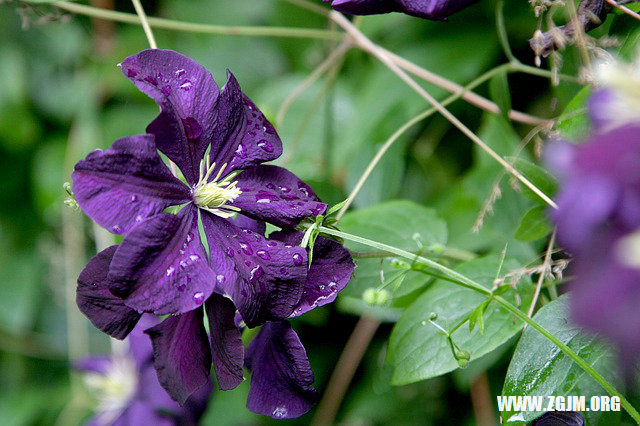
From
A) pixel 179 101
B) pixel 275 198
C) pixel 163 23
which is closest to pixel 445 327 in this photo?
pixel 275 198

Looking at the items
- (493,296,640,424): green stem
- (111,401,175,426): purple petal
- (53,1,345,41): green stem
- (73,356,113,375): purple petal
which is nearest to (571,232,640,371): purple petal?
(493,296,640,424): green stem

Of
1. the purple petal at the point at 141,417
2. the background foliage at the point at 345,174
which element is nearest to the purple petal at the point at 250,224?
the background foliage at the point at 345,174

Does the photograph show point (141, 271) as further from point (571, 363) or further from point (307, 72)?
point (307, 72)

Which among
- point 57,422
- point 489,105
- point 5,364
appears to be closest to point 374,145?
point 489,105

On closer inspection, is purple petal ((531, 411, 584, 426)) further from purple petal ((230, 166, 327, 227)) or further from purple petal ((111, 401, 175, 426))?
purple petal ((111, 401, 175, 426))

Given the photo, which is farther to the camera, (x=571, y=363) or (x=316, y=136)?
(x=316, y=136)

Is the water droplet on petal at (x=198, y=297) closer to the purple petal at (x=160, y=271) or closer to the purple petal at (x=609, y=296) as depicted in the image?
the purple petal at (x=160, y=271)
